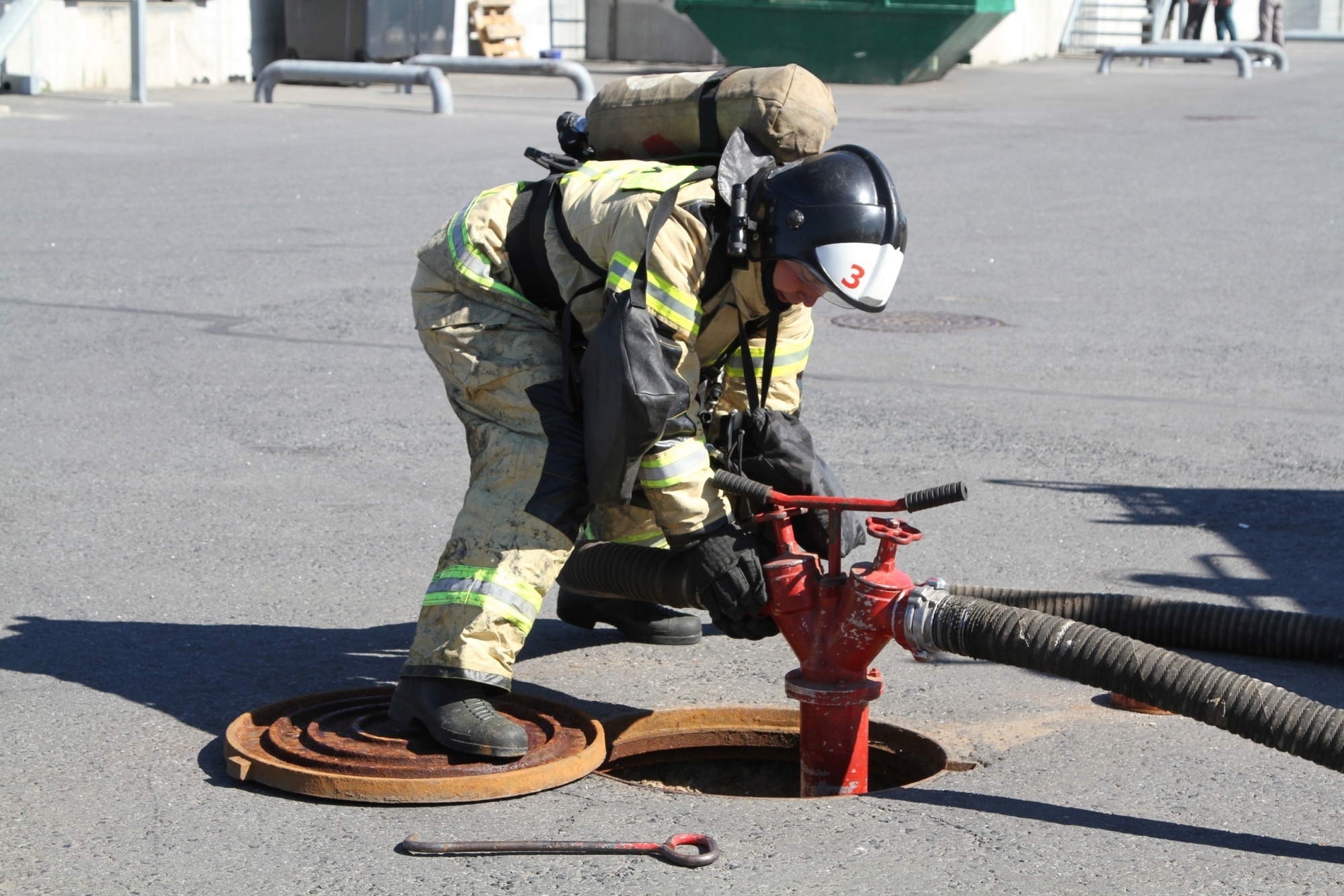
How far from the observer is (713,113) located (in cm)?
422

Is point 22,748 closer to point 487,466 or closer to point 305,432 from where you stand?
point 487,466

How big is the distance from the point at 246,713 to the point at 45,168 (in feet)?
36.0

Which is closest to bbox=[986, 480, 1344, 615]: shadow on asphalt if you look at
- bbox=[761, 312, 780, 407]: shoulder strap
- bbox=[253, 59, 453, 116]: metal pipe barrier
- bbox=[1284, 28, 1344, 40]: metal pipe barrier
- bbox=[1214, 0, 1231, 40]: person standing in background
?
bbox=[761, 312, 780, 407]: shoulder strap

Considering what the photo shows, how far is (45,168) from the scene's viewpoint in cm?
1399

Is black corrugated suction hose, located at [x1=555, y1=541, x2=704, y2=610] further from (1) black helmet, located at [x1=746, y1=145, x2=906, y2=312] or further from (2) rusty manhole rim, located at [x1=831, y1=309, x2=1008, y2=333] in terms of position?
(2) rusty manhole rim, located at [x1=831, y1=309, x2=1008, y2=333]

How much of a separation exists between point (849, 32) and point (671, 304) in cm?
2348

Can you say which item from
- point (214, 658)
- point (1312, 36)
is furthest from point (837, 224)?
point (1312, 36)

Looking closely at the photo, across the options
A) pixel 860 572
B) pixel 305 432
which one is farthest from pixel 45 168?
Result: pixel 860 572

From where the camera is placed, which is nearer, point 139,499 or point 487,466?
point 487,466

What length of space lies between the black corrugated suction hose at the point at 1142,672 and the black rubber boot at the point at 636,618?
4.45 feet

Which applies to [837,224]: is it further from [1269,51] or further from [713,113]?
[1269,51]

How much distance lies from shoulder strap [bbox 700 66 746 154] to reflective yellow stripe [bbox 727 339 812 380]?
0.62 m

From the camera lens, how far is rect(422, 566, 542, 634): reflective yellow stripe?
3986 millimetres

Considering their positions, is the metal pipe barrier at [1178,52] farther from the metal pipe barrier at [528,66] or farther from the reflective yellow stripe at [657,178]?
the reflective yellow stripe at [657,178]
